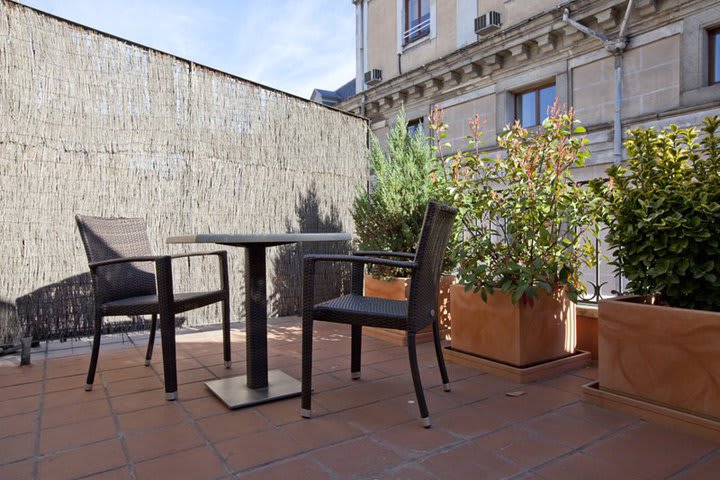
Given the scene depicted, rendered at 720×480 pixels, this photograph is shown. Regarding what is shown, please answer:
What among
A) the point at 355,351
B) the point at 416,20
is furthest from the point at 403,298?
the point at 416,20

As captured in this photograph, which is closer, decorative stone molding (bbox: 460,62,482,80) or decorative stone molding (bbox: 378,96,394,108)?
decorative stone molding (bbox: 460,62,482,80)

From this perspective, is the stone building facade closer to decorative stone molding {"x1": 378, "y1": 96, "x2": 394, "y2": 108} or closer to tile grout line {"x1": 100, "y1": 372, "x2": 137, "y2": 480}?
decorative stone molding {"x1": 378, "y1": 96, "x2": 394, "y2": 108}

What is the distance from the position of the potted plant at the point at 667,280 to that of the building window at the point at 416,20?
34.3 feet

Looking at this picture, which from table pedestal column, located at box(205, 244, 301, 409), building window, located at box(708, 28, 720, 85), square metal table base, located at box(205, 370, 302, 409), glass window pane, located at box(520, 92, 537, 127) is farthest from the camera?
glass window pane, located at box(520, 92, 537, 127)

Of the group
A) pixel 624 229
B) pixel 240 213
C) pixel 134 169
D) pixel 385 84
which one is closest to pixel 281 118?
pixel 240 213

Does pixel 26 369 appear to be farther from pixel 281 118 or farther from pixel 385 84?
pixel 385 84

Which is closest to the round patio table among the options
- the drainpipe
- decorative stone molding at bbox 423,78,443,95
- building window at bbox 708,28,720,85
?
the drainpipe

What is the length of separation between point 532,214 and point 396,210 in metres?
1.30

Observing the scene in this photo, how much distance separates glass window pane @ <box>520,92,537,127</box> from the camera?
9.37 m

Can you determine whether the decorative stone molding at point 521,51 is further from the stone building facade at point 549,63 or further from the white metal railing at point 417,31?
the white metal railing at point 417,31

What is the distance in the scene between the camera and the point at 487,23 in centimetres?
962

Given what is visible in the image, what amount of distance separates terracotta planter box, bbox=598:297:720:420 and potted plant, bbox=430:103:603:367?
42 cm

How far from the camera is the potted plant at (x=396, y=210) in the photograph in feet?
11.2

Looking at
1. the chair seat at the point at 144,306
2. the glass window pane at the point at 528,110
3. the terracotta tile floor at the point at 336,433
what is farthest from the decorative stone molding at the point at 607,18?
the chair seat at the point at 144,306
